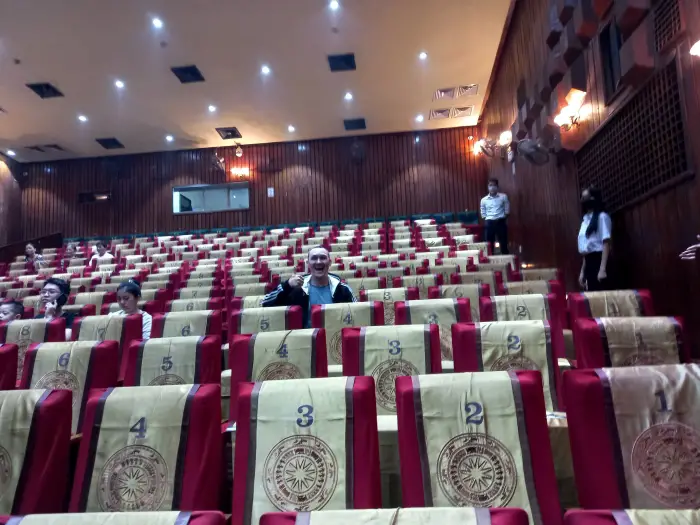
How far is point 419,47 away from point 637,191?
4.02 m

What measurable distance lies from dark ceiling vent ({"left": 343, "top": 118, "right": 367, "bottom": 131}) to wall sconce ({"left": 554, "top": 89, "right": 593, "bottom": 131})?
4.85 metres

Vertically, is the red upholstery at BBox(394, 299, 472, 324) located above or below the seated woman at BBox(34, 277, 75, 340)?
below

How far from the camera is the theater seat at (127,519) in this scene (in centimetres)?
73

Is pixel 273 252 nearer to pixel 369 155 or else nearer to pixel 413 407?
pixel 369 155

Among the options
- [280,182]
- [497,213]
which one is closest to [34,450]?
[497,213]

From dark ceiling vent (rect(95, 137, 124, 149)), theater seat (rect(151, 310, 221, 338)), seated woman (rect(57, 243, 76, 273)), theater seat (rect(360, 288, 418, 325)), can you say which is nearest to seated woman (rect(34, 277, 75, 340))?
theater seat (rect(151, 310, 221, 338))

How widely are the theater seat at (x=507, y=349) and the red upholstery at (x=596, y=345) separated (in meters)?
0.09

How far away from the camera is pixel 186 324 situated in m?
2.30

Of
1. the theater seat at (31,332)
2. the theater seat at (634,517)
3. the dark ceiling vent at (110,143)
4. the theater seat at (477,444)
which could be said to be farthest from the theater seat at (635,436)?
the dark ceiling vent at (110,143)

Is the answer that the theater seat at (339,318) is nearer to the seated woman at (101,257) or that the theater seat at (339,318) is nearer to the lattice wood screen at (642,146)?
the lattice wood screen at (642,146)

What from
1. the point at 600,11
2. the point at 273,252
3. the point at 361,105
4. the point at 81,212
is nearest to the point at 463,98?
the point at 361,105

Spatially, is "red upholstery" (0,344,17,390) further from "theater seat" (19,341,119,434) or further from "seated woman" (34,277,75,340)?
"seated woman" (34,277,75,340)

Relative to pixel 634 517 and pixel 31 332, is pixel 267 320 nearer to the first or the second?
pixel 31 332

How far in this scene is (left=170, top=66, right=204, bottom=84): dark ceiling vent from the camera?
6430 mm
